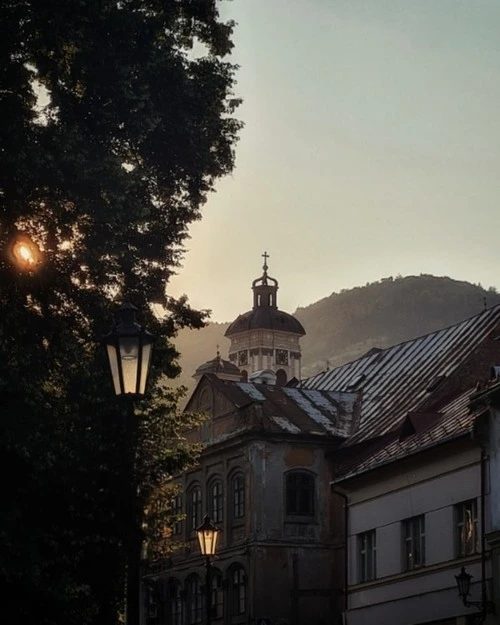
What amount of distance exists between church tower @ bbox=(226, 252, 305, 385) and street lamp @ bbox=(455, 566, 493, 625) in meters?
78.0

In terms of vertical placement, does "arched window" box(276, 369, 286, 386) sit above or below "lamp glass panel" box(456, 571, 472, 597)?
above

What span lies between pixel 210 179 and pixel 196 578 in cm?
2618

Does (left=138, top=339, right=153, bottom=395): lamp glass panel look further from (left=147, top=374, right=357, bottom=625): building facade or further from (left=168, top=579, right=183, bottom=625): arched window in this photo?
(left=168, top=579, right=183, bottom=625): arched window

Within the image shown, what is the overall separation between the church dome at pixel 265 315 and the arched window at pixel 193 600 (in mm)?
59950

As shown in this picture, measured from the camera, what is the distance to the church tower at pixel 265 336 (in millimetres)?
113312

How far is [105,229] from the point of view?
2842 cm

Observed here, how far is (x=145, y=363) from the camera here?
16.4m

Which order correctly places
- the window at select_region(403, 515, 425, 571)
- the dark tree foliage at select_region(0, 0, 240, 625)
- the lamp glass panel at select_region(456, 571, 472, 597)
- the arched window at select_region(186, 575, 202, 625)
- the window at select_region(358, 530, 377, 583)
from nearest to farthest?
the dark tree foliage at select_region(0, 0, 240, 625)
the lamp glass panel at select_region(456, 571, 472, 597)
the window at select_region(403, 515, 425, 571)
the window at select_region(358, 530, 377, 583)
the arched window at select_region(186, 575, 202, 625)

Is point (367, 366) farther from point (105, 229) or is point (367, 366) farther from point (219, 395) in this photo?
point (105, 229)

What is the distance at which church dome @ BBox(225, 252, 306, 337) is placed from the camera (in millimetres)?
114375

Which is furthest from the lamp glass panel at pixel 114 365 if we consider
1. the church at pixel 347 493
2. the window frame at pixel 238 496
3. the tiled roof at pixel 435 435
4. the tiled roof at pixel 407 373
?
the window frame at pixel 238 496

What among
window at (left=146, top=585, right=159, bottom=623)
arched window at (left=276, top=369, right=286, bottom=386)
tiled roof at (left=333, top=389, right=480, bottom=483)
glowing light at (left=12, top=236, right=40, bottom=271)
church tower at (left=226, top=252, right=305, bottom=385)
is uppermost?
church tower at (left=226, top=252, right=305, bottom=385)

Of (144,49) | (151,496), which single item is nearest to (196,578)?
(151,496)

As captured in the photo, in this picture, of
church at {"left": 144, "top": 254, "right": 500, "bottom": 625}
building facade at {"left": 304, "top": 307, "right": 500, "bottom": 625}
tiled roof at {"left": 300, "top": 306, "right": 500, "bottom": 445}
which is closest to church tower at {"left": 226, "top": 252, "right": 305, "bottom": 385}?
church at {"left": 144, "top": 254, "right": 500, "bottom": 625}
